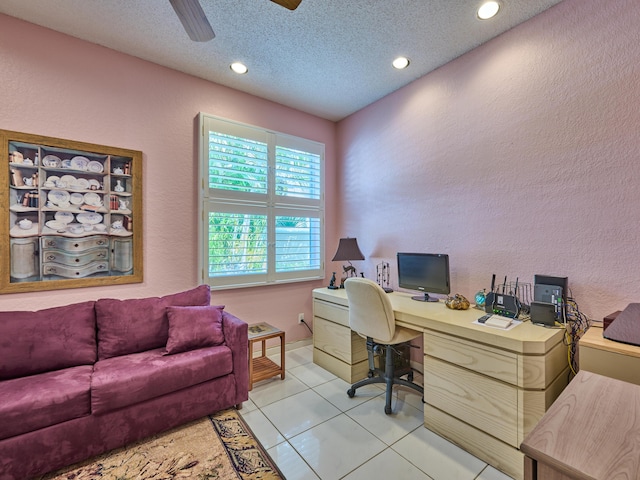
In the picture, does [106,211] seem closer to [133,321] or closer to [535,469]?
[133,321]

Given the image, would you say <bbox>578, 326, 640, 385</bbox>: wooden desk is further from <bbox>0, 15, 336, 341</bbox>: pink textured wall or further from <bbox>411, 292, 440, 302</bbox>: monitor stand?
<bbox>0, 15, 336, 341</bbox>: pink textured wall

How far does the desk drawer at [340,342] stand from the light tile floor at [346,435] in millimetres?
253

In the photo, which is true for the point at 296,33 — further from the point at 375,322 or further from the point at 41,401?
the point at 41,401

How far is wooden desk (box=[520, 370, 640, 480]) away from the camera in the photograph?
67cm

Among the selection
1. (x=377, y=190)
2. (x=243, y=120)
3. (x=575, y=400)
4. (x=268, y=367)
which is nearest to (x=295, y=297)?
(x=268, y=367)

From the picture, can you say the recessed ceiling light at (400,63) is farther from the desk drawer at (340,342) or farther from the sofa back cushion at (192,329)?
the sofa back cushion at (192,329)

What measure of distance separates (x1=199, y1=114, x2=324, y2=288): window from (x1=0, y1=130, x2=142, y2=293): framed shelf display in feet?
2.01

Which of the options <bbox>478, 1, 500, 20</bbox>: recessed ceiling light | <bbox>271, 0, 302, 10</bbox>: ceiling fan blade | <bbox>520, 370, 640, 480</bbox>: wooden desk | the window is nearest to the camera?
<bbox>520, 370, 640, 480</bbox>: wooden desk

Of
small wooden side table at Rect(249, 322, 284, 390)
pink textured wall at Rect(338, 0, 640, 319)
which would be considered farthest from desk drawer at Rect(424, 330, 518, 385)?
small wooden side table at Rect(249, 322, 284, 390)

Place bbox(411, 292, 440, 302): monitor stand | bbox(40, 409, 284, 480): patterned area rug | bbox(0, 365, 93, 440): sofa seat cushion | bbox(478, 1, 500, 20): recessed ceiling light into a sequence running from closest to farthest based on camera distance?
1. bbox(0, 365, 93, 440): sofa seat cushion
2. bbox(40, 409, 284, 480): patterned area rug
3. bbox(478, 1, 500, 20): recessed ceiling light
4. bbox(411, 292, 440, 302): monitor stand

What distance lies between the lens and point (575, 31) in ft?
6.06

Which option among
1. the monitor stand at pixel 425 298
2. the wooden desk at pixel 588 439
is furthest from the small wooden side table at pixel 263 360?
the wooden desk at pixel 588 439

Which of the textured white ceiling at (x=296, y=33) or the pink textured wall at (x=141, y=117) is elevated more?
the textured white ceiling at (x=296, y=33)

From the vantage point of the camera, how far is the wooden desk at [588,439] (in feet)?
2.20
